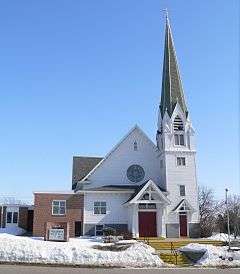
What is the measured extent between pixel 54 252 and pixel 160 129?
26890 mm

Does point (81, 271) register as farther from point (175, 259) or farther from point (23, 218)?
point (23, 218)

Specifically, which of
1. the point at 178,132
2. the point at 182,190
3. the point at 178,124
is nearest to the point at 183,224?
the point at 182,190

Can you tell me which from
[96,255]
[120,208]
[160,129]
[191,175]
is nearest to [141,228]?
[120,208]

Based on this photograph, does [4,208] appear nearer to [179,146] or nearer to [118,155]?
[118,155]

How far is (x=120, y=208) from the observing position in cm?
4412

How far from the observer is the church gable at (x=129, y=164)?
4556cm

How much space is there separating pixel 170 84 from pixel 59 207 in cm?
1860

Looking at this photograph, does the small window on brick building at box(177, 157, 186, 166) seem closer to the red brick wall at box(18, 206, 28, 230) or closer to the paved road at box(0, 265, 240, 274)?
the red brick wall at box(18, 206, 28, 230)

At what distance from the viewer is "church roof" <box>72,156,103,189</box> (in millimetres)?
48156

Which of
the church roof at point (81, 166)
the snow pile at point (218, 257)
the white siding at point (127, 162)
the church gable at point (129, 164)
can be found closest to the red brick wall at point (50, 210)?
the church gable at point (129, 164)

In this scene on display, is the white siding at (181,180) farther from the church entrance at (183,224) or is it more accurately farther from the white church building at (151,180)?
the church entrance at (183,224)

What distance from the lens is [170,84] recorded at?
49438 mm

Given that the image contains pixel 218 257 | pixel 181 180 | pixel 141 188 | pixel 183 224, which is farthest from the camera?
pixel 181 180

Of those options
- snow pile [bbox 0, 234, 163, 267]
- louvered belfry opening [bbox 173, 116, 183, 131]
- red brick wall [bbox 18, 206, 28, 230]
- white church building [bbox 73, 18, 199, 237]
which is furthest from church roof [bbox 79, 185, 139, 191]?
snow pile [bbox 0, 234, 163, 267]
